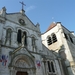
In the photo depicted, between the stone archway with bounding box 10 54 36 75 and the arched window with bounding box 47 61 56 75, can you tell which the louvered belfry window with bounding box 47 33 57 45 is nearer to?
the arched window with bounding box 47 61 56 75

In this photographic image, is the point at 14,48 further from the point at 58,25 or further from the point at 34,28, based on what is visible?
the point at 58,25

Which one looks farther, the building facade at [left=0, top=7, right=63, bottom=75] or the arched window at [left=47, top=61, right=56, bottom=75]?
the arched window at [left=47, top=61, right=56, bottom=75]

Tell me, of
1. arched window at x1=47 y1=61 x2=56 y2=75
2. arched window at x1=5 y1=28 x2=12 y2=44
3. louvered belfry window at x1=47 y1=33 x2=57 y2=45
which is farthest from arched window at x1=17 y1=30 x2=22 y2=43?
louvered belfry window at x1=47 y1=33 x2=57 y2=45

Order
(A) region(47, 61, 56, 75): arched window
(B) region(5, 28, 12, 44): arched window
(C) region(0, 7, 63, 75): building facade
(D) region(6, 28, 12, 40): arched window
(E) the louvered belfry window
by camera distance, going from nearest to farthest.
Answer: (C) region(0, 7, 63, 75): building facade → (B) region(5, 28, 12, 44): arched window → (D) region(6, 28, 12, 40): arched window → (A) region(47, 61, 56, 75): arched window → (E) the louvered belfry window

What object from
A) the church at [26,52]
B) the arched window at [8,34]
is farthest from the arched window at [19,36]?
the arched window at [8,34]

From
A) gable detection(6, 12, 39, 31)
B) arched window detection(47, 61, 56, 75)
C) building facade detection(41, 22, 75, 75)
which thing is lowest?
arched window detection(47, 61, 56, 75)

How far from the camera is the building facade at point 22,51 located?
10761 mm

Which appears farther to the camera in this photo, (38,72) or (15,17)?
(15,17)

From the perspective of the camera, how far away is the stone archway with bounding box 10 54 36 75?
10.6 meters

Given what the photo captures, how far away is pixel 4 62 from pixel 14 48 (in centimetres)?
229

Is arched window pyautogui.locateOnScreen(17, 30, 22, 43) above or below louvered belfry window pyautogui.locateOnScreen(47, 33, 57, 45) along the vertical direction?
below

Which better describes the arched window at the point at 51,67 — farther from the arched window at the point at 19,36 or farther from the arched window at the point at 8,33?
the arched window at the point at 8,33

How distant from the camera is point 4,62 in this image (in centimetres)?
1016

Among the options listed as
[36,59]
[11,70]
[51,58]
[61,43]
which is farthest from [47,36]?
[11,70]
